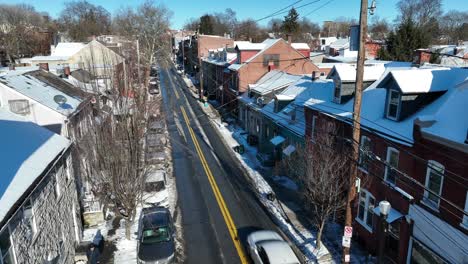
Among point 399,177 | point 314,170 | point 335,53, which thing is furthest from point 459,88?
point 335,53

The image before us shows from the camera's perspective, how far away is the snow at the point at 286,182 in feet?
80.7

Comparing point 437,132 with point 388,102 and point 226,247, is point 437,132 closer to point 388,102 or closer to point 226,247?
point 388,102

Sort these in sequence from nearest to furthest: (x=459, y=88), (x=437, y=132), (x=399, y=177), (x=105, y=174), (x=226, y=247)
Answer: (x=437, y=132) < (x=459, y=88) < (x=399, y=177) < (x=105, y=174) < (x=226, y=247)

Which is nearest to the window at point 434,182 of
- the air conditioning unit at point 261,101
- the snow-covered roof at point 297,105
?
the snow-covered roof at point 297,105

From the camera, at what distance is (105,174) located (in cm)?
1625

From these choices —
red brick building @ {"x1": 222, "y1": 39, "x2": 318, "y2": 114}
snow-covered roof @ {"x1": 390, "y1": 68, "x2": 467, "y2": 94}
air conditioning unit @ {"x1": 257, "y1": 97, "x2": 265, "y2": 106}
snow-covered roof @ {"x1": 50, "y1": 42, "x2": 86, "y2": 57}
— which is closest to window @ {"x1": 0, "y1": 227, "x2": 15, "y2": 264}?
snow-covered roof @ {"x1": 390, "y1": 68, "x2": 467, "y2": 94}

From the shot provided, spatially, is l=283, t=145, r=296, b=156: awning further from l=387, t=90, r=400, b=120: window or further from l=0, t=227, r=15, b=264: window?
l=0, t=227, r=15, b=264: window

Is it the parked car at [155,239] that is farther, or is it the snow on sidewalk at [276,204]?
the snow on sidewalk at [276,204]

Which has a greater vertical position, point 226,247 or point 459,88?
point 459,88

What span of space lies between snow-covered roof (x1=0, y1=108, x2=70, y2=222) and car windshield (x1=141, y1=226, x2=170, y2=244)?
5.52 m

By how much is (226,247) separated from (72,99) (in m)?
14.4

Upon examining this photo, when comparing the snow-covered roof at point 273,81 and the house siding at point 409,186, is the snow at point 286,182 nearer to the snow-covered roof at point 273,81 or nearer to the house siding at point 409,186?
the house siding at point 409,186

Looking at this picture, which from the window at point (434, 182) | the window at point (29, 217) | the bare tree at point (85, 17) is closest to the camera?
the window at point (29, 217)

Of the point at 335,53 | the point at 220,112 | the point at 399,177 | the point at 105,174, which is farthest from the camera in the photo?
the point at 335,53
